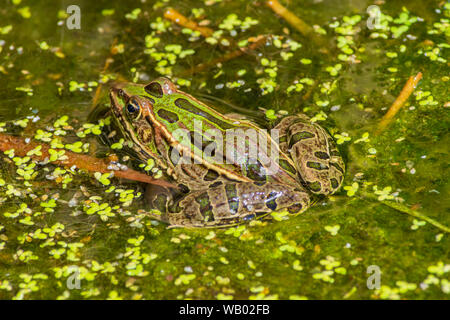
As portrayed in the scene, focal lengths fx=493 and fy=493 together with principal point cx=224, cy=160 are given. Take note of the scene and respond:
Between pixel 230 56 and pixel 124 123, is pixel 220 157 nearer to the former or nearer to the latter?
pixel 124 123

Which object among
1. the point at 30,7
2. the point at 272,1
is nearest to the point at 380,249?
the point at 272,1

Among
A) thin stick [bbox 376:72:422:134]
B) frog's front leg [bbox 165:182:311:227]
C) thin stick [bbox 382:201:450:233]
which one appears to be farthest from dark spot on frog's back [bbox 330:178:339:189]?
thin stick [bbox 376:72:422:134]

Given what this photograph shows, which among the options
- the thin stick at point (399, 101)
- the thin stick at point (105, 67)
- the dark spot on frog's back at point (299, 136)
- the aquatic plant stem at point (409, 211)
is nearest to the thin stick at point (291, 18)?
the thin stick at point (399, 101)

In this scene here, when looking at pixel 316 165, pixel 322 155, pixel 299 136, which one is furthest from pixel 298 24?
pixel 316 165

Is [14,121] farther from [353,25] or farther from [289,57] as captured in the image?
[353,25]

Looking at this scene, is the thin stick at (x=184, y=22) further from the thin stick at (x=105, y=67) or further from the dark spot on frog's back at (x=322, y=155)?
the dark spot on frog's back at (x=322, y=155)

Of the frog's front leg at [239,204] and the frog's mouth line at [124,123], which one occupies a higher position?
the frog's mouth line at [124,123]
